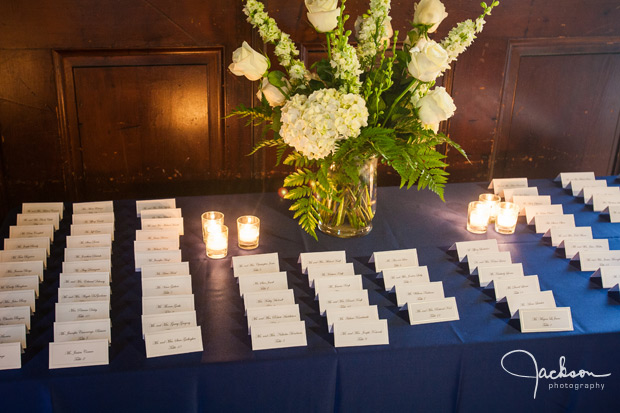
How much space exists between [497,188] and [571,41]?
1038 mm

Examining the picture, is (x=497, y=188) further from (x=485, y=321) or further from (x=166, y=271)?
(x=166, y=271)

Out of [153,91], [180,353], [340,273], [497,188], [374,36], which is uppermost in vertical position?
[374,36]

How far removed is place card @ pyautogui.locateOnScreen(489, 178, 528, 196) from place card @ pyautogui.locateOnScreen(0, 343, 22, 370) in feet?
6.13

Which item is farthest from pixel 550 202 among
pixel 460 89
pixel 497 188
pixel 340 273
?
pixel 340 273

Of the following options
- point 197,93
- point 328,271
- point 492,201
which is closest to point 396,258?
point 328,271

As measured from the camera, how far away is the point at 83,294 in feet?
5.91

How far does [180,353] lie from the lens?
1.66 meters

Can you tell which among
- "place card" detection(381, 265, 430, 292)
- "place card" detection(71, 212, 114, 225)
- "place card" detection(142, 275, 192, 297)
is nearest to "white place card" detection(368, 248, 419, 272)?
"place card" detection(381, 265, 430, 292)

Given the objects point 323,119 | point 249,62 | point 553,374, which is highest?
point 249,62

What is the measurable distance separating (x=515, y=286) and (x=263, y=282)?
78 cm

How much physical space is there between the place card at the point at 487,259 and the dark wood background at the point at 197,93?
1.24 metres

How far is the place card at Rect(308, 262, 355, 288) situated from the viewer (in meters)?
1.95

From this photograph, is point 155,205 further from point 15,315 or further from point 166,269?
point 15,315

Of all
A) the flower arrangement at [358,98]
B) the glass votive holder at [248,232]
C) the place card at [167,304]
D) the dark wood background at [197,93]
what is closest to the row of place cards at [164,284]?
the place card at [167,304]
